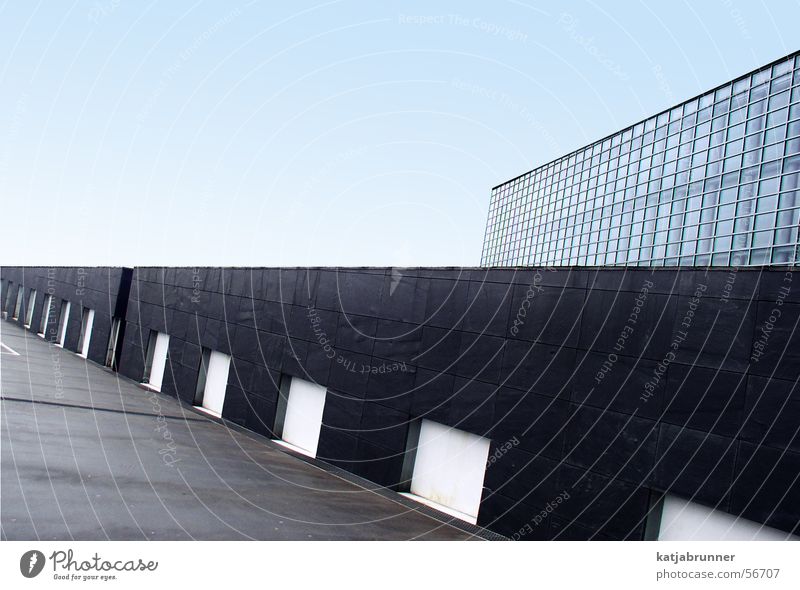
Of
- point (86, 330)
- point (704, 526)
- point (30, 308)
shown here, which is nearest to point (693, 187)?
point (704, 526)

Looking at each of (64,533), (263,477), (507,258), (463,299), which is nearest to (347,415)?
(263,477)

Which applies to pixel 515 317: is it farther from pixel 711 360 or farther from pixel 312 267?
pixel 312 267

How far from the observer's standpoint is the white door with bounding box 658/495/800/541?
827 centimetres

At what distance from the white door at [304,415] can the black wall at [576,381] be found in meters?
0.52

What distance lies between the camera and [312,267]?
1814 cm

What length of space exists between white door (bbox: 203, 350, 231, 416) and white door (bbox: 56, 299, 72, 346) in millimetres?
22531

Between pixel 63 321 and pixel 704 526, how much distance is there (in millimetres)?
43317

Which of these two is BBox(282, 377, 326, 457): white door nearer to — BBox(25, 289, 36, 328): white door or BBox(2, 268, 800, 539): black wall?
BBox(2, 268, 800, 539): black wall

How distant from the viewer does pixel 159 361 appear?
→ 89.1ft

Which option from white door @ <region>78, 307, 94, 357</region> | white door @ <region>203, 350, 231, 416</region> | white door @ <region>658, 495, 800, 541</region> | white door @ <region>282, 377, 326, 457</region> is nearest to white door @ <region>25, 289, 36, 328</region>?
white door @ <region>78, 307, 94, 357</region>

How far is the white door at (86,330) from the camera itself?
35.6 metres

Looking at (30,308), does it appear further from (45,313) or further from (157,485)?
(157,485)

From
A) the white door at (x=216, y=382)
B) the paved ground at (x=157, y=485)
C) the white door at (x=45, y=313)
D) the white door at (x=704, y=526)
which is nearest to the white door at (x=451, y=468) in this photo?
the paved ground at (x=157, y=485)

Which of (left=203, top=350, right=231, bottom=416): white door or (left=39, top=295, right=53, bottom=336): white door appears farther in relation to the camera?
(left=39, top=295, right=53, bottom=336): white door
